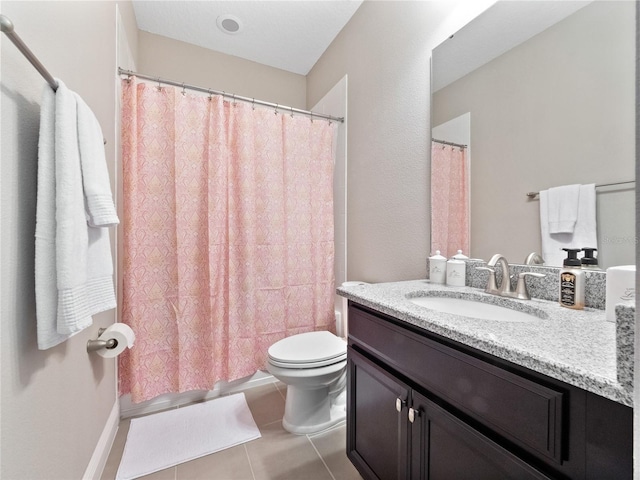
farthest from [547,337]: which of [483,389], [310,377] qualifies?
[310,377]

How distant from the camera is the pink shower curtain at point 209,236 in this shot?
161 cm

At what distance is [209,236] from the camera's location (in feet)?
5.66

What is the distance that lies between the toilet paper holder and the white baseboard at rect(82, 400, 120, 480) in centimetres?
46

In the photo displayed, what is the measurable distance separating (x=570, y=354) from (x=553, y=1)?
1.17m

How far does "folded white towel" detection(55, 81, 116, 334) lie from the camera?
74cm

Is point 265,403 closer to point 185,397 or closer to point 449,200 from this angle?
point 185,397

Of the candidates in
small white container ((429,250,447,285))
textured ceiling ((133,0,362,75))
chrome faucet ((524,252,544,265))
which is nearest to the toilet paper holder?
small white container ((429,250,447,285))

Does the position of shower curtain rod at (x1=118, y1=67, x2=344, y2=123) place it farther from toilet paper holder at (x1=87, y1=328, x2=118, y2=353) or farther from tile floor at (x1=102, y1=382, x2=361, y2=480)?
tile floor at (x1=102, y1=382, x2=361, y2=480)

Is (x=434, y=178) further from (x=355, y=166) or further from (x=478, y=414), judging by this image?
(x=478, y=414)

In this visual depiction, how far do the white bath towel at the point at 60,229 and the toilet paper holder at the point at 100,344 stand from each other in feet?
1.55

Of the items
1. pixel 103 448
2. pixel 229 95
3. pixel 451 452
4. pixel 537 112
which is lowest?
pixel 103 448

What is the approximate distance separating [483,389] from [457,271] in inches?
27.6

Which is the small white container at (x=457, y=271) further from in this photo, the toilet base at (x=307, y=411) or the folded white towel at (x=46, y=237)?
the folded white towel at (x=46, y=237)

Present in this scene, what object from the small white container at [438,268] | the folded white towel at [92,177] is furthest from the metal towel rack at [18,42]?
the small white container at [438,268]
